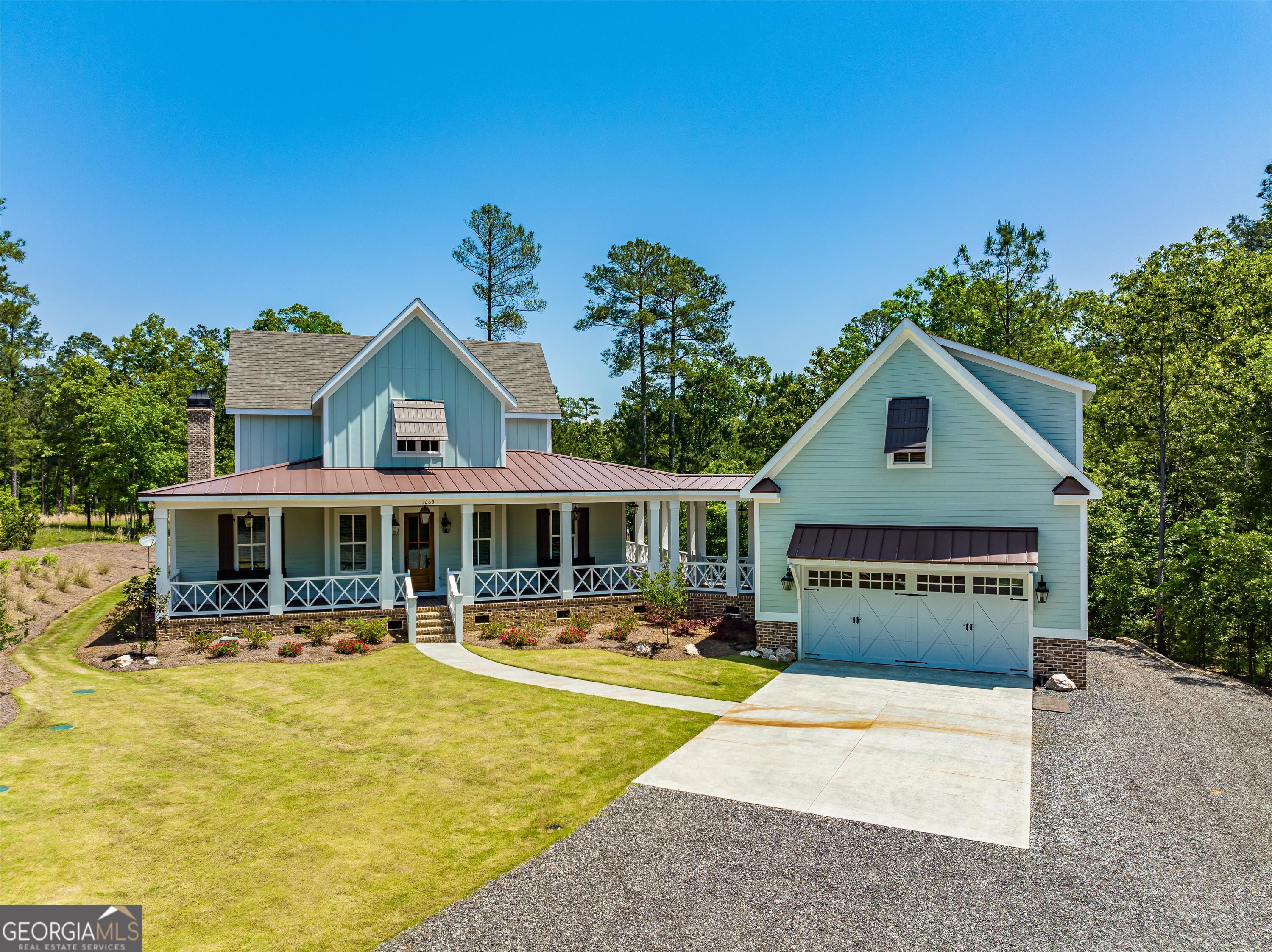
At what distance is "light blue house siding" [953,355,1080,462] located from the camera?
15430 mm

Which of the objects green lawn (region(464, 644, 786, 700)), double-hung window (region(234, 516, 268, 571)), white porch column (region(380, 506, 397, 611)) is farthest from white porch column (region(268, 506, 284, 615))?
green lawn (region(464, 644, 786, 700))

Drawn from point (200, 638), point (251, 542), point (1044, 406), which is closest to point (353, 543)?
point (251, 542)

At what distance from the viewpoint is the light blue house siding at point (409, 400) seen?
21.0 meters

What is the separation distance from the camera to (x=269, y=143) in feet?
63.1

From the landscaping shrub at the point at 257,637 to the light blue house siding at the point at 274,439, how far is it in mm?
6349

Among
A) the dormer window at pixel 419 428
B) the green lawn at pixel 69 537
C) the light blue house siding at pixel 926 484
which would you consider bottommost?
the green lawn at pixel 69 537

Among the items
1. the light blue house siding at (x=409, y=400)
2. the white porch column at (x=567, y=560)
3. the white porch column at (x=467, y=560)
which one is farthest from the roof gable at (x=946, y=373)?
the light blue house siding at (x=409, y=400)

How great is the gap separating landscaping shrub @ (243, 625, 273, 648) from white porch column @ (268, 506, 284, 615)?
0.68 meters

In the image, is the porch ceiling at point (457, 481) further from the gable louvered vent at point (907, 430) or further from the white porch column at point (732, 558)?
the gable louvered vent at point (907, 430)

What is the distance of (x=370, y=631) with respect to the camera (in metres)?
17.8

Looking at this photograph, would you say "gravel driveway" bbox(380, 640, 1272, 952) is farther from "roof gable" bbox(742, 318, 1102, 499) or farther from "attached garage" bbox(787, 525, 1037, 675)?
"roof gable" bbox(742, 318, 1102, 499)

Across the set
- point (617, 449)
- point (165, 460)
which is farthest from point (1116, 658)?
point (165, 460)

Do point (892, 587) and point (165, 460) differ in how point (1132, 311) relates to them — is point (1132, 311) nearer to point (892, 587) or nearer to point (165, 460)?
point (892, 587)

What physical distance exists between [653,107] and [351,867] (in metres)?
19.2
